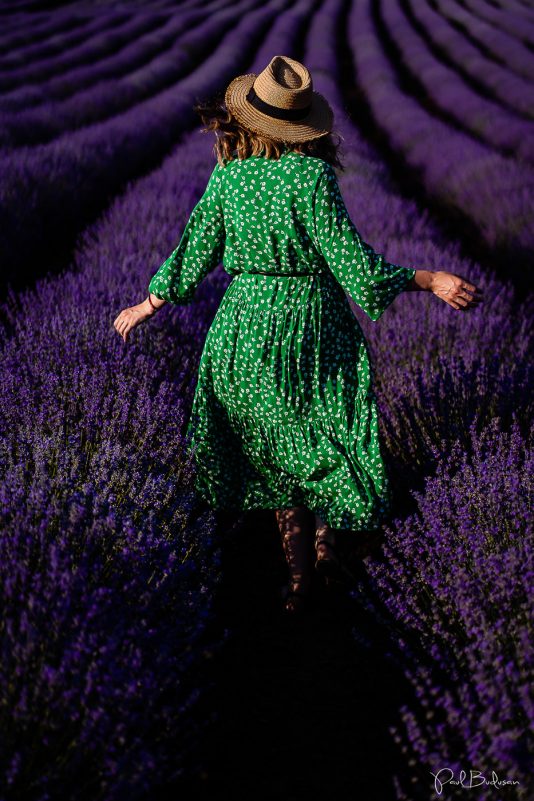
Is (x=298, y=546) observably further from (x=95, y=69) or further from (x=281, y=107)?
(x=95, y=69)

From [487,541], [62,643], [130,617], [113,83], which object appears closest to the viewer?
[62,643]

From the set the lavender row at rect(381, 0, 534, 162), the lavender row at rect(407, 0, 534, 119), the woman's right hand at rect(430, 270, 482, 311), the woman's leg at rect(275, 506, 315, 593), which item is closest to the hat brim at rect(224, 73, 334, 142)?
the woman's right hand at rect(430, 270, 482, 311)

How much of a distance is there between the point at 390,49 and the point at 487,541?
62.3 feet

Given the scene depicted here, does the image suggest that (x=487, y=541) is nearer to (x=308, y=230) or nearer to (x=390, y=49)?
(x=308, y=230)

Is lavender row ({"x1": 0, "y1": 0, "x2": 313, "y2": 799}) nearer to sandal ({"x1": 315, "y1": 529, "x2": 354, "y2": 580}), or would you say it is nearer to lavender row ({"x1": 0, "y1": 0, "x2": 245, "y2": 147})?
sandal ({"x1": 315, "y1": 529, "x2": 354, "y2": 580})

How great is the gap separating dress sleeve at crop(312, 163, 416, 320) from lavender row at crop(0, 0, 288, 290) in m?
3.23

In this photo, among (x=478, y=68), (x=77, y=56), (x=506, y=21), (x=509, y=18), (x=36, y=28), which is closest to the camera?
(x=478, y=68)

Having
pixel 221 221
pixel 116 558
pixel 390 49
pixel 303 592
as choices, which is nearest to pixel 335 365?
pixel 221 221

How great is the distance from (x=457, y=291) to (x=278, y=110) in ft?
1.96

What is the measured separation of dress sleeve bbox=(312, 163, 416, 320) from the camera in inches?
71.6

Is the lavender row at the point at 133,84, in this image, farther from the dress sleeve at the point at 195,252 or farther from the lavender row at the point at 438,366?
the dress sleeve at the point at 195,252

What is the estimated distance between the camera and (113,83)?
38.4 ft

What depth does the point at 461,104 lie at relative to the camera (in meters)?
11.1

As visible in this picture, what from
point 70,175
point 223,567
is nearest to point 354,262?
point 223,567
